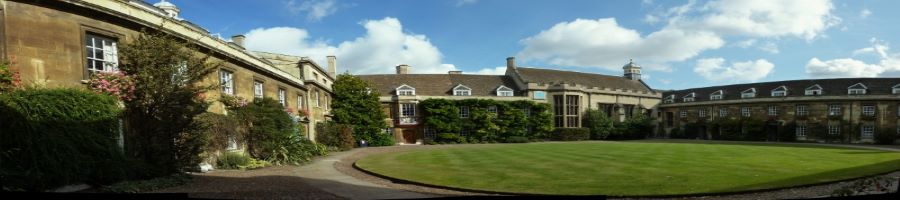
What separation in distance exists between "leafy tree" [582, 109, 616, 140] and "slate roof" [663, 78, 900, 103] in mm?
12106

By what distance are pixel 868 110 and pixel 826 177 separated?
115ft

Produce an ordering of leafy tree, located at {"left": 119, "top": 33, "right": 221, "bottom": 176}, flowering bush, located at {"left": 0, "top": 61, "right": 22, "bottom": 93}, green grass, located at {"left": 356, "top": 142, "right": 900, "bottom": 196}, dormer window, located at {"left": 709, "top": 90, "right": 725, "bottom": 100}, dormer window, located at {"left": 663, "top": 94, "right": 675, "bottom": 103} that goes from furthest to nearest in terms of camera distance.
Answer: dormer window, located at {"left": 663, "top": 94, "right": 675, "bottom": 103} < dormer window, located at {"left": 709, "top": 90, "right": 725, "bottom": 100} < leafy tree, located at {"left": 119, "top": 33, "right": 221, "bottom": 176} < green grass, located at {"left": 356, "top": 142, "right": 900, "bottom": 196} < flowering bush, located at {"left": 0, "top": 61, "right": 22, "bottom": 93}

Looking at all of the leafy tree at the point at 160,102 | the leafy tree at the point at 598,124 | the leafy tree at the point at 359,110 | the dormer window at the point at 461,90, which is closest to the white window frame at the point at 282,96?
the leafy tree at the point at 359,110

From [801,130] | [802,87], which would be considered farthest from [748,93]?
[801,130]

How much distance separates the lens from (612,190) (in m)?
10.6

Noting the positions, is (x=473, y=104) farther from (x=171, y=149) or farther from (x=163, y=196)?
(x=163, y=196)

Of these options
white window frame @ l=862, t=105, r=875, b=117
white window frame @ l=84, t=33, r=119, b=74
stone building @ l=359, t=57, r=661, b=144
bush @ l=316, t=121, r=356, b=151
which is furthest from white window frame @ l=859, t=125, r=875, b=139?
white window frame @ l=84, t=33, r=119, b=74

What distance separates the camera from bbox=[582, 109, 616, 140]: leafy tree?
45531 millimetres

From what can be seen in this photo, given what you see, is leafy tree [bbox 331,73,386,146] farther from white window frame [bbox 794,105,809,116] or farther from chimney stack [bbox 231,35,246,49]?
white window frame [bbox 794,105,809,116]

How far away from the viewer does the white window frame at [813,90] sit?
4103cm

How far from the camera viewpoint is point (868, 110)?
124 feet

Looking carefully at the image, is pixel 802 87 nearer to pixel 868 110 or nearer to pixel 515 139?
pixel 868 110

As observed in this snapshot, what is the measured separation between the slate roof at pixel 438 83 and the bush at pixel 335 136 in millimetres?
13368

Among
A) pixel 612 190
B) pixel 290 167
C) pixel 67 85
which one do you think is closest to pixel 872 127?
pixel 612 190
